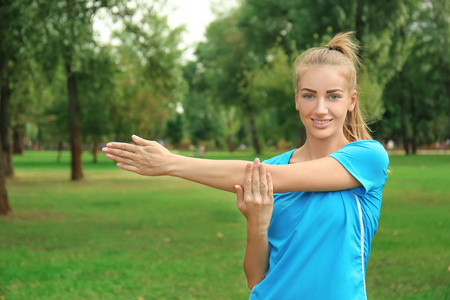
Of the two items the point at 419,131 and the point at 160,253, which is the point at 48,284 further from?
the point at 419,131

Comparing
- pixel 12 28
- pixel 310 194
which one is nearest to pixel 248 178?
pixel 310 194

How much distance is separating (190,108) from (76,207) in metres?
56.8

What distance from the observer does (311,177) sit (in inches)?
80.1

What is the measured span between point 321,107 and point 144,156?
719mm

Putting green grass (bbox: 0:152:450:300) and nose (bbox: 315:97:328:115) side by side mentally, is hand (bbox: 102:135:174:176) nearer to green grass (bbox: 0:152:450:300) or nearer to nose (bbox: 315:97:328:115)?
nose (bbox: 315:97:328:115)

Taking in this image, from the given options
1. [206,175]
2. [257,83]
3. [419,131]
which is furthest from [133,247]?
[419,131]

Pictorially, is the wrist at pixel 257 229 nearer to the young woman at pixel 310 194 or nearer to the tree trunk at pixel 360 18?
the young woman at pixel 310 194

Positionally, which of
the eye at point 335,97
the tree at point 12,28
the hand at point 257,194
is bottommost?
the hand at point 257,194

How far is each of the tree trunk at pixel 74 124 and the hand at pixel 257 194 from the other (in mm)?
22716

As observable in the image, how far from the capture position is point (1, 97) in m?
26.1

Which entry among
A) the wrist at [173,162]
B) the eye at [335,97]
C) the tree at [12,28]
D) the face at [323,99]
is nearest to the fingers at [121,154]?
the wrist at [173,162]

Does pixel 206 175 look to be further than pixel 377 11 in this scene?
No

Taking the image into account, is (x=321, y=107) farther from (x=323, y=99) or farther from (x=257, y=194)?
(x=257, y=194)

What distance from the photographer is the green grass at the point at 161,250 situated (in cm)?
686
